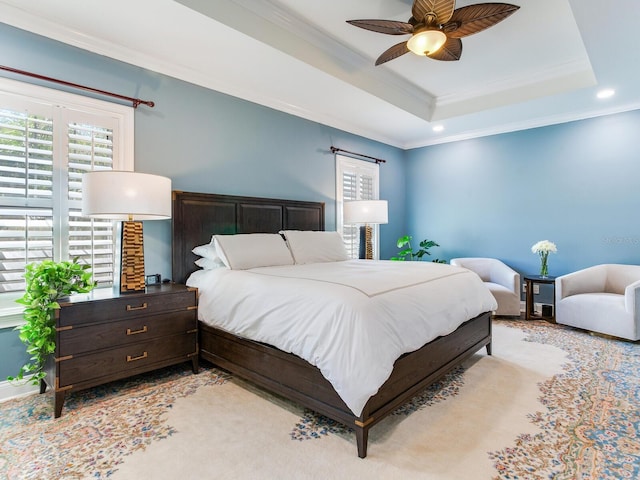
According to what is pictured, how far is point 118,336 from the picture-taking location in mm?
2504

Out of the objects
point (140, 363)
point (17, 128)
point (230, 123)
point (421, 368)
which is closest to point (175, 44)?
point (230, 123)

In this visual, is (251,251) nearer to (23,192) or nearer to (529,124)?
(23,192)

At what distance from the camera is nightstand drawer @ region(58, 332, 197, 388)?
2307 millimetres

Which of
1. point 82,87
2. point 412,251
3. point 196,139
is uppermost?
point 82,87

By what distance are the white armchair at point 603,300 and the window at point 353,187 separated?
2.61 m

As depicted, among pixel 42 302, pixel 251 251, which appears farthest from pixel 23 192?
pixel 251 251

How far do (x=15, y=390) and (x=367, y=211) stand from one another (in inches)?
153

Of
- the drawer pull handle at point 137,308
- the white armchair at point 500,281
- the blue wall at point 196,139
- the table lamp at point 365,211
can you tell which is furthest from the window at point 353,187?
the drawer pull handle at point 137,308

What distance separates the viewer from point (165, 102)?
130 inches

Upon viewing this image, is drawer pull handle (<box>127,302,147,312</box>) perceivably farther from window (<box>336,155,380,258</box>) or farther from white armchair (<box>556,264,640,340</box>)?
white armchair (<box>556,264,640,340</box>)

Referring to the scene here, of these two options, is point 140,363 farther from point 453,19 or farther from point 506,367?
point 453,19

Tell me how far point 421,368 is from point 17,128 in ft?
10.6

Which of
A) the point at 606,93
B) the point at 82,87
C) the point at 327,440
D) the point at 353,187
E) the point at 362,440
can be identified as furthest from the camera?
the point at 353,187

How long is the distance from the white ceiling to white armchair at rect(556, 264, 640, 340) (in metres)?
2.06
